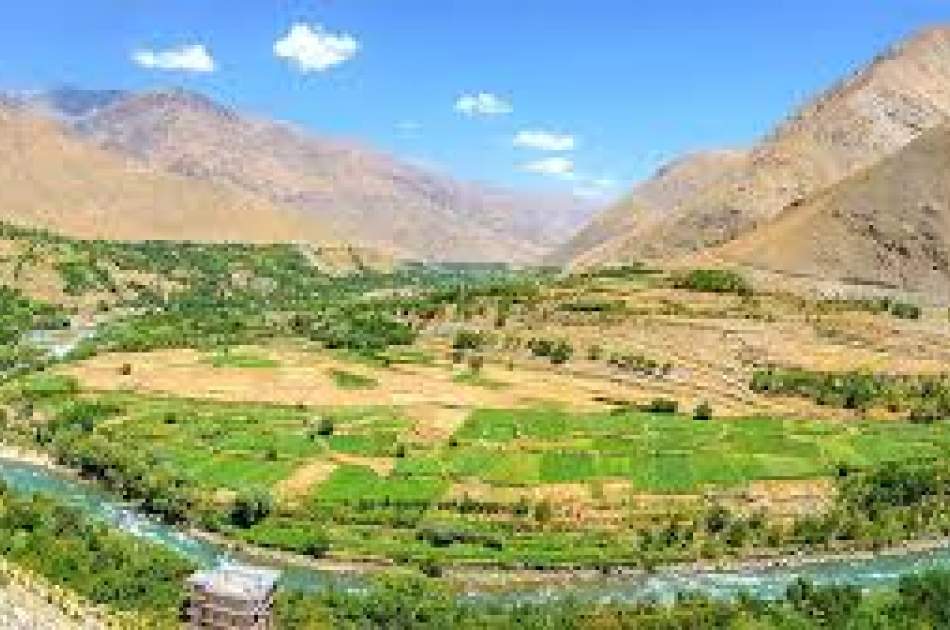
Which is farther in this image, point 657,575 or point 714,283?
point 714,283

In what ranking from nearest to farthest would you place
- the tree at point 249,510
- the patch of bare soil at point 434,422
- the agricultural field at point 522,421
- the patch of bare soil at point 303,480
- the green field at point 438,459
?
1. the green field at point 438,459
2. the agricultural field at point 522,421
3. the tree at point 249,510
4. the patch of bare soil at point 303,480
5. the patch of bare soil at point 434,422

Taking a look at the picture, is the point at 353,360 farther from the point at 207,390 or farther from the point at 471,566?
the point at 471,566

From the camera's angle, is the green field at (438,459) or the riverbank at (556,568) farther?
the green field at (438,459)

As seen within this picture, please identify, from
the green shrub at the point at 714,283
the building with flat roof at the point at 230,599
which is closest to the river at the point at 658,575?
the building with flat roof at the point at 230,599

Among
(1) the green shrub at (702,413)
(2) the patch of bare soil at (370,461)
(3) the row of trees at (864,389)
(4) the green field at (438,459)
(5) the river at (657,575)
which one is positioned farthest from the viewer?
(3) the row of trees at (864,389)

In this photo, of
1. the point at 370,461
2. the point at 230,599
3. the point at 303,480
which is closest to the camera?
the point at 230,599

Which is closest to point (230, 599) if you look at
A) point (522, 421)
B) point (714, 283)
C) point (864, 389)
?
point (522, 421)

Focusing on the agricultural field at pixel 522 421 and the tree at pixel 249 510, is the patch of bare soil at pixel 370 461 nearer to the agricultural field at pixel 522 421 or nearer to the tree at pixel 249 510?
the agricultural field at pixel 522 421

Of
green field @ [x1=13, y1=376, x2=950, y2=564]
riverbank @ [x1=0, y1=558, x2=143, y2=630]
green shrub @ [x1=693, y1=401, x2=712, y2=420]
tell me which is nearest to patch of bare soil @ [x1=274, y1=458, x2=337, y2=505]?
green field @ [x1=13, y1=376, x2=950, y2=564]

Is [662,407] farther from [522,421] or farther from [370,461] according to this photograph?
[370,461]

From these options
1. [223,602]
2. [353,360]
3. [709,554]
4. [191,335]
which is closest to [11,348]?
[191,335]
